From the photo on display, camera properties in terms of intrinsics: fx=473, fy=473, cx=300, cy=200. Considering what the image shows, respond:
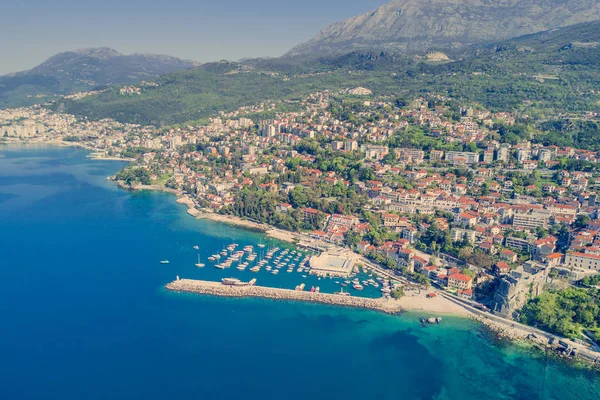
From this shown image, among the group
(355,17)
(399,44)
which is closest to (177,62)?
(355,17)

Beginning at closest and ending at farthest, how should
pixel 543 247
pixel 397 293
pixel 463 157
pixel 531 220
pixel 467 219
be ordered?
pixel 397 293 → pixel 543 247 → pixel 531 220 → pixel 467 219 → pixel 463 157

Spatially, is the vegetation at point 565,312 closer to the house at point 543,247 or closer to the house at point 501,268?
the house at point 501,268

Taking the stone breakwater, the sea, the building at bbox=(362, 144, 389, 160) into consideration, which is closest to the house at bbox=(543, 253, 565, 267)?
the sea

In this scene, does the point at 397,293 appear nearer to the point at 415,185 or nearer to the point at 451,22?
the point at 415,185

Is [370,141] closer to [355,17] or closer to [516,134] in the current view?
[516,134]

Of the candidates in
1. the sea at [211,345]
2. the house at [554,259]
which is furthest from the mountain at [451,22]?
the sea at [211,345]

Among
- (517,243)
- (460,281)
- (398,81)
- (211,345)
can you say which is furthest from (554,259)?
(398,81)

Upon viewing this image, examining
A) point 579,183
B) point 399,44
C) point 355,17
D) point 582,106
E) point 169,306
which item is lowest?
point 169,306
